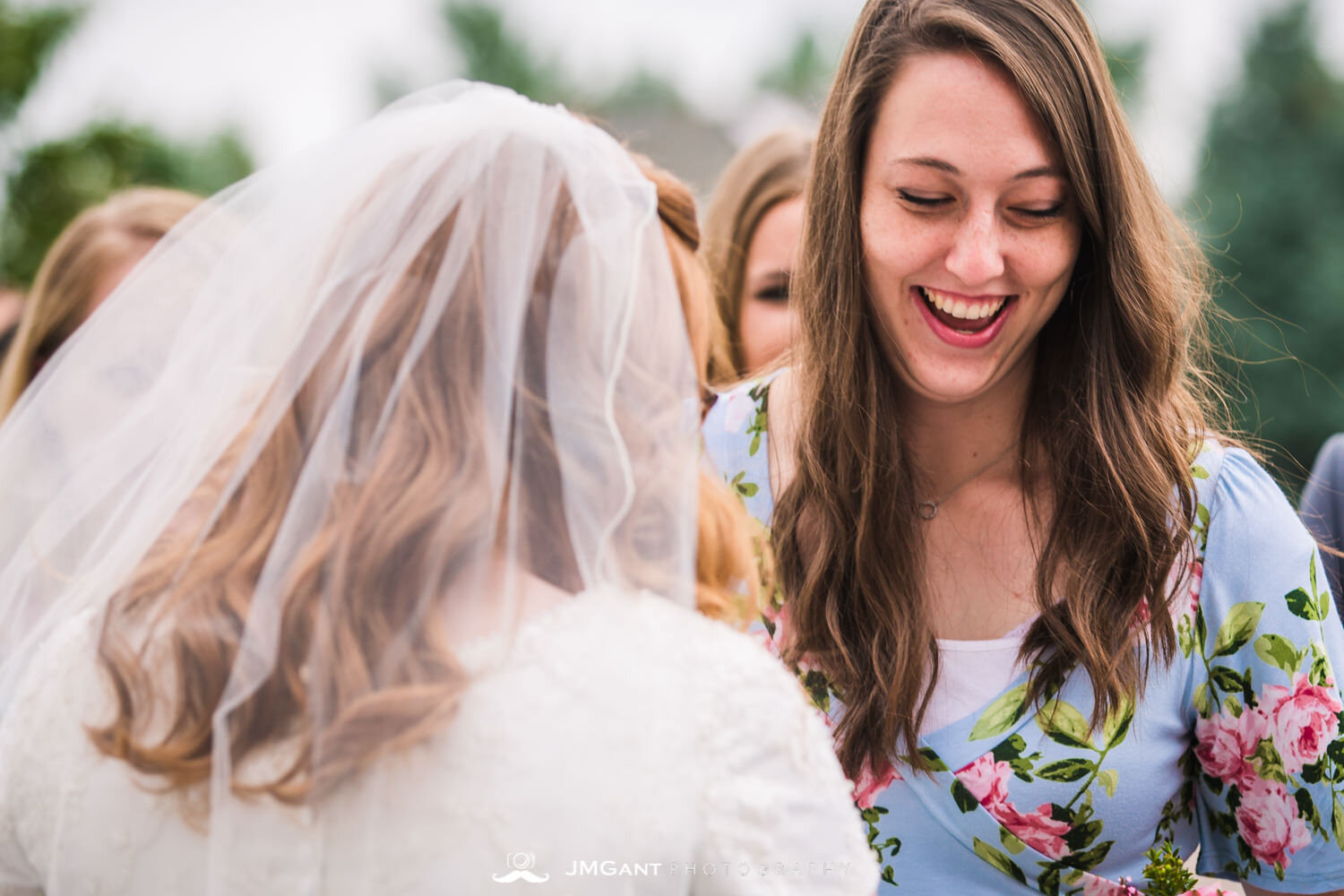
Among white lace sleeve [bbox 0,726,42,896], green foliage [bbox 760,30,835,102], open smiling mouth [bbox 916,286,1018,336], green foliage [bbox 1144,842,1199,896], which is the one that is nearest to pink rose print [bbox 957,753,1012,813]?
green foliage [bbox 1144,842,1199,896]

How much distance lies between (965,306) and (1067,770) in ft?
2.87

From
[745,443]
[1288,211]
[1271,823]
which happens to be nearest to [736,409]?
[745,443]

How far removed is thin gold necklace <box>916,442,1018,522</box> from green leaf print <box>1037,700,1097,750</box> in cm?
47

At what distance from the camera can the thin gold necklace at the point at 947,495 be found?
241 centimetres

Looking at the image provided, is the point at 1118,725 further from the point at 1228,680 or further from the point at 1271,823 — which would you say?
the point at 1271,823

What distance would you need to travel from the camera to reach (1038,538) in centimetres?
230

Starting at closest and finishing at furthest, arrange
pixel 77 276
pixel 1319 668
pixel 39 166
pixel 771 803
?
pixel 771 803, pixel 1319 668, pixel 77 276, pixel 39 166

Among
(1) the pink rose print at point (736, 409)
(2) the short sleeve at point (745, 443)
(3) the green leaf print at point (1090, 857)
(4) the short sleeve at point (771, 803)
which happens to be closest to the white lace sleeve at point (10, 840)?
(4) the short sleeve at point (771, 803)

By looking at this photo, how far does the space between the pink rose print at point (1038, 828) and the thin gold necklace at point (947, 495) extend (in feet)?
2.01

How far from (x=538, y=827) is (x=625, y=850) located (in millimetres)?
101

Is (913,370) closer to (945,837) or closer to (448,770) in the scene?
(945,837)

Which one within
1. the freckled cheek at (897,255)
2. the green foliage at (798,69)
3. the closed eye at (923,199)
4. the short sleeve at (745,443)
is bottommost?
the short sleeve at (745,443)

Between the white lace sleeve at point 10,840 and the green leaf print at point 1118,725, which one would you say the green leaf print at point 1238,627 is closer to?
the green leaf print at point 1118,725

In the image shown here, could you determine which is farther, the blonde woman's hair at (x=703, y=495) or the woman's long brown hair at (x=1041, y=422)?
the woman's long brown hair at (x=1041, y=422)
